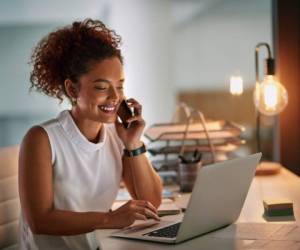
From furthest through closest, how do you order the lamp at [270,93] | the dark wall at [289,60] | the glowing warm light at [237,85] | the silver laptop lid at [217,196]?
1. the dark wall at [289,60]
2. the glowing warm light at [237,85]
3. the lamp at [270,93]
4. the silver laptop lid at [217,196]

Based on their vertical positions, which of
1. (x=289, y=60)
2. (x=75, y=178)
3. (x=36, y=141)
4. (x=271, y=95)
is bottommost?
(x=75, y=178)

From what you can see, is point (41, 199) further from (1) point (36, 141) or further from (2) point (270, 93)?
(2) point (270, 93)

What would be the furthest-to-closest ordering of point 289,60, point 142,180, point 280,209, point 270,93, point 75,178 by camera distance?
1. point 289,60
2. point 270,93
3. point 142,180
4. point 75,178
5. point 280,209

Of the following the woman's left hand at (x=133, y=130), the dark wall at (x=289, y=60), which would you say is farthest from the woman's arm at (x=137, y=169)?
the dark wall at (x=289, y=60)

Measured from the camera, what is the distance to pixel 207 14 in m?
4.54

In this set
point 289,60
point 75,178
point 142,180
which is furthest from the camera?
point 289,60

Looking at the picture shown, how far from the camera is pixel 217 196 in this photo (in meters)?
1.38

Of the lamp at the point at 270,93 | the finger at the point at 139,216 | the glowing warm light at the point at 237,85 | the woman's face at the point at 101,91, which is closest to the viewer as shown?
the finger at the point at 139,216

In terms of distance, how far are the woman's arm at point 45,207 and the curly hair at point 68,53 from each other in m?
0.21

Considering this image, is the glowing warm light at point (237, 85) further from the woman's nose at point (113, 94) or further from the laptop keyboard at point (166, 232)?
the laptop keyboard at point (166, 232)

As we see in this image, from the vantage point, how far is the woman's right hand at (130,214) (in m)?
1.47

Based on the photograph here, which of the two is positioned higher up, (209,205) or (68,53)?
(68,53)

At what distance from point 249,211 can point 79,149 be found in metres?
0.51

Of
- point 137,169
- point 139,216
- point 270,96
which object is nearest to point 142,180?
point 137,169
